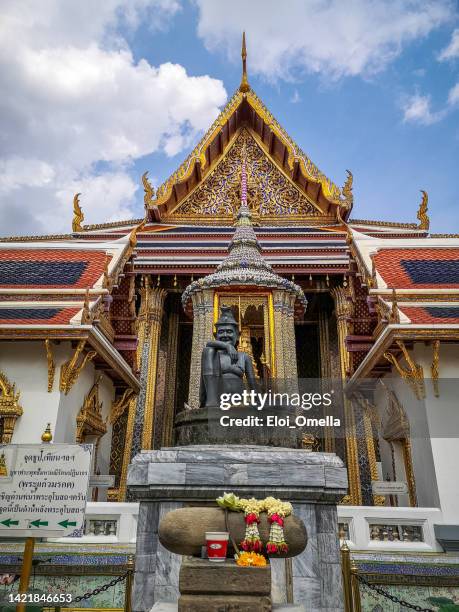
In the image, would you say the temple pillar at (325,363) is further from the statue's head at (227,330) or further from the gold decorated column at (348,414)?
the statue's head at (227,330)

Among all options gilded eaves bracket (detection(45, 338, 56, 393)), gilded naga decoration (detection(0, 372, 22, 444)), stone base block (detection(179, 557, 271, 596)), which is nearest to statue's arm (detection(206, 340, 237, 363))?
stone base block (detection(179, 557, 271, 596))

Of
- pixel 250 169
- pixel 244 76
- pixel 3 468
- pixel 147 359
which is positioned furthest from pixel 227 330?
pixel 244 76

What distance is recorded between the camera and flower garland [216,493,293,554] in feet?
6.62

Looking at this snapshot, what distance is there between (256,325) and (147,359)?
11.7 ft

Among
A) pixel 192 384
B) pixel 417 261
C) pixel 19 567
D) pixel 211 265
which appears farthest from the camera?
pixel 211 265

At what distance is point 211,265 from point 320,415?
335 cm

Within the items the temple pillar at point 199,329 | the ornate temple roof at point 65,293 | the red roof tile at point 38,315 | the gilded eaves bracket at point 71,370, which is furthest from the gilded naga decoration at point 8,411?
the temple pillar at point 199,329

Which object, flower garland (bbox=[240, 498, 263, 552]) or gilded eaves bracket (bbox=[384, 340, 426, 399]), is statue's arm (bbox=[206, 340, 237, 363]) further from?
gilded eaves bracket (bbox=[384, 340, 426, 399])

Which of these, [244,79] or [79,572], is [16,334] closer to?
[79,572]

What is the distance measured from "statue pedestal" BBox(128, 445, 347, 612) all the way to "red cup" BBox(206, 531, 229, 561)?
603mm

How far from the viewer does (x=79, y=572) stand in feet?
13.1

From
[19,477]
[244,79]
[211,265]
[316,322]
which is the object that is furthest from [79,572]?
[244,79]

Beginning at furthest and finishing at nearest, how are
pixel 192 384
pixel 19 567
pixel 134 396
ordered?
pixel 134 396 → pixel 192 384 → pixel 19 567

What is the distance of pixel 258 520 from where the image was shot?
82.7 inches
